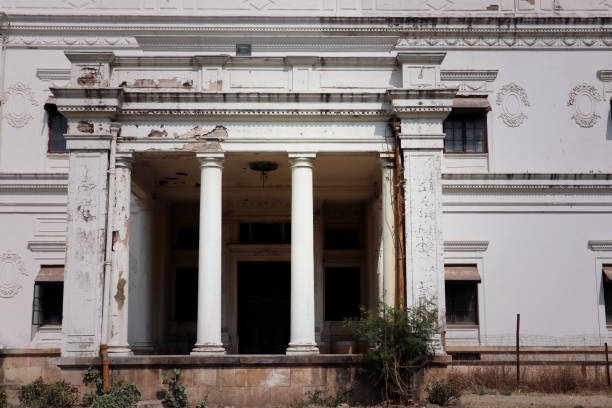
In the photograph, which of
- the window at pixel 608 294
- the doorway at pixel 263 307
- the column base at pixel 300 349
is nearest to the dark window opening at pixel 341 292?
the doorway at pixel 263 307

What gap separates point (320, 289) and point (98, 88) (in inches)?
407

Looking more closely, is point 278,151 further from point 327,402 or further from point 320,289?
point 320,289

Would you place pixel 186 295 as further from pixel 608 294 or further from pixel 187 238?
pixel 608 294

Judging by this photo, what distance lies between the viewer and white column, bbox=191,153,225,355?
17.3 meters

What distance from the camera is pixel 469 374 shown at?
64.9 feet

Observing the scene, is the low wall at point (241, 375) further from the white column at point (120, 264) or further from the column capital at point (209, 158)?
the column capital at point (209, 158)

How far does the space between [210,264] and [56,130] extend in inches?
385

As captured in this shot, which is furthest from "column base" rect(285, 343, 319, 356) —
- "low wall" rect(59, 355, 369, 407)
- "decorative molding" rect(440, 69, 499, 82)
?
"decorative molding" rect(440, 69, 499, 82)

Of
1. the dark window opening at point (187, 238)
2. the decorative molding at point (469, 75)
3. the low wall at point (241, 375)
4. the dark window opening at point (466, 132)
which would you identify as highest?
the decorative molding at point (469, 75)

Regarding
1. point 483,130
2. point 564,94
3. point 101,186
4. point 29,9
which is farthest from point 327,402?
point 29,9

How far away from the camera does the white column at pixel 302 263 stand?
1744 cm

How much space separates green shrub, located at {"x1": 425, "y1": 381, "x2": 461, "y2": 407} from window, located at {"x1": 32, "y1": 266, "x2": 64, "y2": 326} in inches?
489

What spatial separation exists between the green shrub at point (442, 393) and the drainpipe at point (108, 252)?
7.02m

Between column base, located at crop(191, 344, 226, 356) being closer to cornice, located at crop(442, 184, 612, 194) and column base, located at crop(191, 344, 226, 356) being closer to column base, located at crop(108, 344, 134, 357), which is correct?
column base, located at crop(108, 344, 134, 357)
